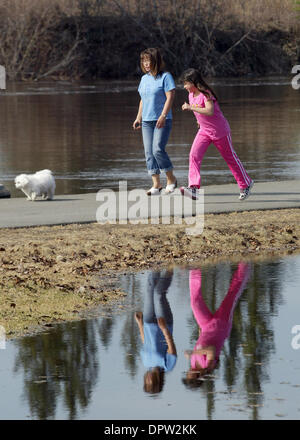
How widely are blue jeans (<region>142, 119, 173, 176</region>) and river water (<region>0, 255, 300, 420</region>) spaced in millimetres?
4021

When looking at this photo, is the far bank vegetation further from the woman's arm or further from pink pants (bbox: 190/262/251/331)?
the woman's arm

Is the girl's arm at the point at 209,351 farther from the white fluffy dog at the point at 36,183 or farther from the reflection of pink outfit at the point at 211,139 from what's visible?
the white fluffy dog at the point at 36,183

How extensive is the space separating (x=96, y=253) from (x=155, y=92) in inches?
118

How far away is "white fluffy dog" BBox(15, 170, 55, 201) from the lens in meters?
11.7

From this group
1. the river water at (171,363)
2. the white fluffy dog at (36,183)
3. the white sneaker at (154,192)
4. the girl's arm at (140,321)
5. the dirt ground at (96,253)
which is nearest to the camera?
the river water at (171,363)

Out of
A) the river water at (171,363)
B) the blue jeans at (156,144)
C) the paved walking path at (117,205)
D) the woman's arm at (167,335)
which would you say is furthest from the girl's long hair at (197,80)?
the woman's arm at (167,335)

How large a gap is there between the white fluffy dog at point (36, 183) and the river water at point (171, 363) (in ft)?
13.1

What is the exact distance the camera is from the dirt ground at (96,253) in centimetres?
742

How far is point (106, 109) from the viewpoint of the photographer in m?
31.7

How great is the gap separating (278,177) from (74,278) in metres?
8.01

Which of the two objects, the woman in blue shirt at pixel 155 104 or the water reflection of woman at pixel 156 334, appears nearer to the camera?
the water reflection of woman at pixel 156 334

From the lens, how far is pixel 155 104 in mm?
11641

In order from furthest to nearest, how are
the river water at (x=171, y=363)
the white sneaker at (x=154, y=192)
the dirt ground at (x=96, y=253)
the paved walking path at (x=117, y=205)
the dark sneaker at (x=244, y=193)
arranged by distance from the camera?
the white sneaker at (x=154, y=192)
the dark sneaker at (x=244, y=193)
the paved walking path at (x=117, y=205)
the dirt ground at (x=96, y=253)
the river water at (x=171, y=363)
